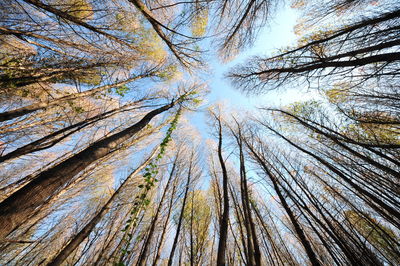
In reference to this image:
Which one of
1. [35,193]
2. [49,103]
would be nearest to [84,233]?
[35,193]

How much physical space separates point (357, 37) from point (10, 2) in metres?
8.31

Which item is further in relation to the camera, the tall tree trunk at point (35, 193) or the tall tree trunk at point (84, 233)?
the tall tree trunk at point (84, 233)

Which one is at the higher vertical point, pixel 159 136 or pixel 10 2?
pixel 10 2

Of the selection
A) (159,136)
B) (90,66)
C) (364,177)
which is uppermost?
(90,66)

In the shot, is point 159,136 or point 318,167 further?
point 159,136

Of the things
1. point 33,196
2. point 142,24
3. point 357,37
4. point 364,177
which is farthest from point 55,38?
point 364,177

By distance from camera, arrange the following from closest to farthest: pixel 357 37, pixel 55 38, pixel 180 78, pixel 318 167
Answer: pixel 357 37, pixel 55 38, pixel 318 167, pixel 180 78

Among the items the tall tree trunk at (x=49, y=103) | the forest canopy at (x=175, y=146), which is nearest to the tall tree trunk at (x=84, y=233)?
the forest canopy at (x=175, y=146)

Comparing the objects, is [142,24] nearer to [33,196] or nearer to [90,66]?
[90,66]

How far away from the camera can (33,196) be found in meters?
1.46

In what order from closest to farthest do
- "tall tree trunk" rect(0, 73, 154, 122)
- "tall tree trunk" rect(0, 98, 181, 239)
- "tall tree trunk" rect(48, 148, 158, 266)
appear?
1. "tall tree trunk" rect(0, 98, 181, 239)
2. "tall tree trunk" rect(48, 148, 158, 266)
3. "tall tree trunk" rect(0, 73, 154, 122)

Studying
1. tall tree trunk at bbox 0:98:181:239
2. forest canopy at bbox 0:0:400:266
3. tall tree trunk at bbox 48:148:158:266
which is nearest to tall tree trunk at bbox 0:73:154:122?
forest canopy at bbox 0:0:400:266

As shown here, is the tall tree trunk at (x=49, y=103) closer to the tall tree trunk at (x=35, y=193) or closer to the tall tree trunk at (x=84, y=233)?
the tall tree trunk at (x=35, y=193)

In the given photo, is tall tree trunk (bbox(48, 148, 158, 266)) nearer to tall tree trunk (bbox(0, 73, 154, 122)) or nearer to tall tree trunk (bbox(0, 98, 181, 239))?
tall tree trunk (bbox(0, 98, 181, 239))
